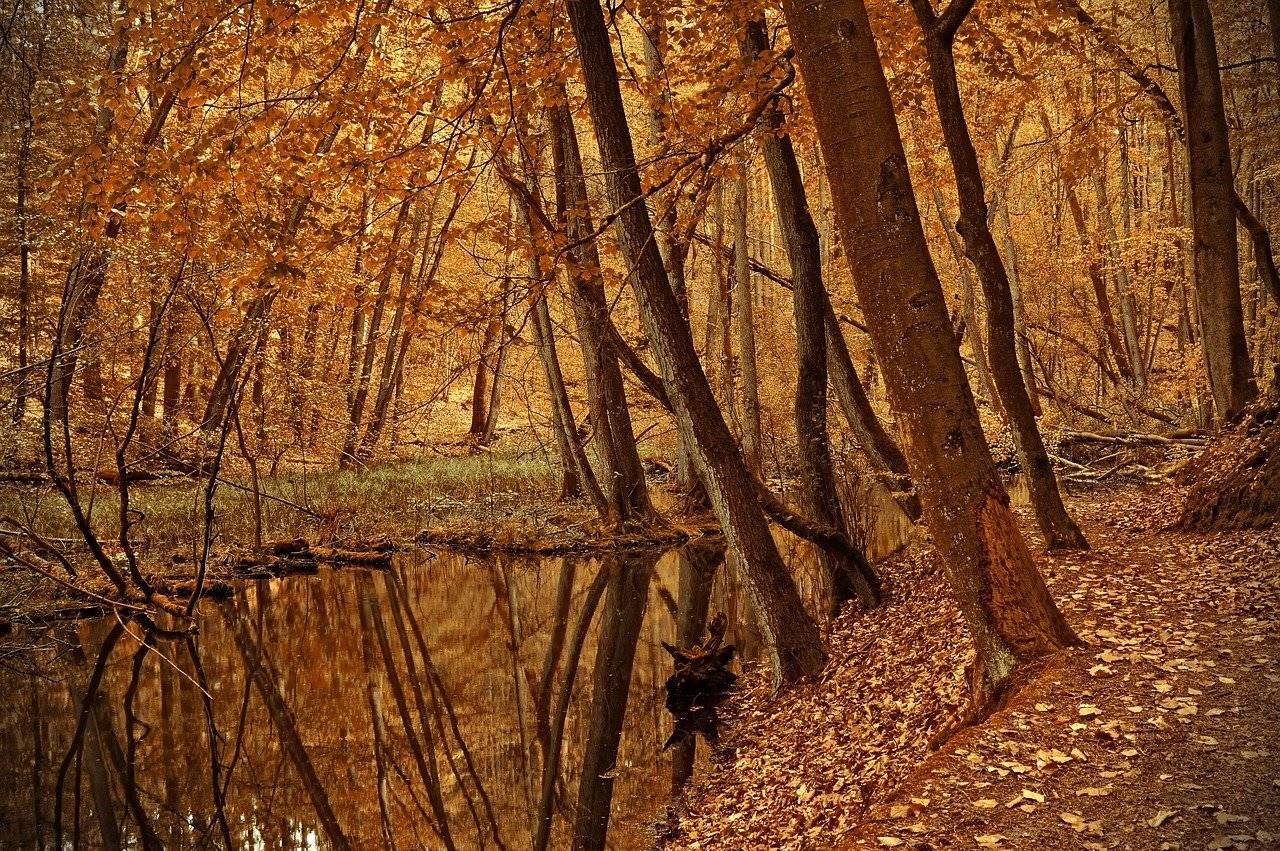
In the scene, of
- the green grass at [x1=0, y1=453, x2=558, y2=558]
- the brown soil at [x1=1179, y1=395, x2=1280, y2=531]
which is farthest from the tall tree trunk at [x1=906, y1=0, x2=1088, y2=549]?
the green grass at [x1=0, y1=453, x2=558, y2=558]

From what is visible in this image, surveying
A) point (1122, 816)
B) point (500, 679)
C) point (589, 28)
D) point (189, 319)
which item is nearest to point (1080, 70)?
point (589, 28)

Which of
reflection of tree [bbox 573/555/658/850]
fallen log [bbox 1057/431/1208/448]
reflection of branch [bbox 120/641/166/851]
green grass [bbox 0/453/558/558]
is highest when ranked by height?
green grass [bbox 0/453/558/558]

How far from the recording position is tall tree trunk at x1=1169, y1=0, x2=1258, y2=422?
339 inches

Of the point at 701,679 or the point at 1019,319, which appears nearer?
the point at 701,679

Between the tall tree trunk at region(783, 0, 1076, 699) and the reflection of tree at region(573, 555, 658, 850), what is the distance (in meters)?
3.21

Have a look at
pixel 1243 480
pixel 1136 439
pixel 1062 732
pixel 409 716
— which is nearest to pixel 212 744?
pixel 409 716

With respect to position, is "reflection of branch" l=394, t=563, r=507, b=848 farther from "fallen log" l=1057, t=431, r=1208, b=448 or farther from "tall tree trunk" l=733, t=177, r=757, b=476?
"fallen log" l=1057, t=431, r=1208, b=448

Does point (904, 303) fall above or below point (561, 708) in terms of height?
above

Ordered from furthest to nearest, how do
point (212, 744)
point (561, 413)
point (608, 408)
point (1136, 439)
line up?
point (561, 413)
point (608, 408)
point (1136, 439)
point (212, 744)

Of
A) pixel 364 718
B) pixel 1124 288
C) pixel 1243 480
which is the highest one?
pixel 1124 288

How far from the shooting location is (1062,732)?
3.94 meters

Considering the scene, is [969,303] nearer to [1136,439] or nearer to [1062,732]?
[1136,439]

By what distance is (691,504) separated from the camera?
51.5 feet

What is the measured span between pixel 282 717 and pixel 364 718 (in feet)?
2.37
